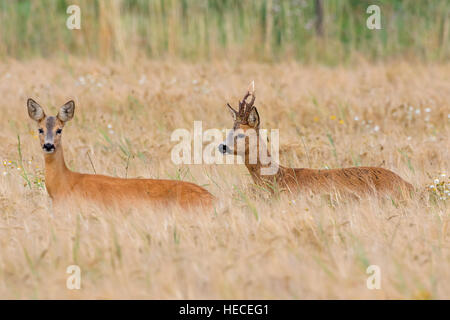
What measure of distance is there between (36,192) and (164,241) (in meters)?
1.92

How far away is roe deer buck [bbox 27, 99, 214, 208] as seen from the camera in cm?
563

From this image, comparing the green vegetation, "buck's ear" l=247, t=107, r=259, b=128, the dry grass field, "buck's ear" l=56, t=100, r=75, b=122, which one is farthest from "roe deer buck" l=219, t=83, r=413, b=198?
the green vegetation

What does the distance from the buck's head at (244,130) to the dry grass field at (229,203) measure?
1.10 feet

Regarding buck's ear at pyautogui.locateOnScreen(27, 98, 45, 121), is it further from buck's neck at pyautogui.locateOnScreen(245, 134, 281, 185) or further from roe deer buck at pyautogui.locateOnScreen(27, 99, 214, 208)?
buck's neck at pyautogui.locateOnScreen(245, 134, 281, 185)

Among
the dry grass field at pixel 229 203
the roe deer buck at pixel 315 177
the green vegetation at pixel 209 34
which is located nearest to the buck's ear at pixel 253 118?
the roe deer buck at pixel 315 177

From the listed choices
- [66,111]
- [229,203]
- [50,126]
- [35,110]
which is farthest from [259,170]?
[35,110]

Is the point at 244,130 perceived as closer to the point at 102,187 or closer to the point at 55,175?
the point at 102,187

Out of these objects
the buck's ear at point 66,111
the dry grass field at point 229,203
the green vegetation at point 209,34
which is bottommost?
the dry grass field at point 229,203

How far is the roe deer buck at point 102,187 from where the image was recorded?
563 centimetres

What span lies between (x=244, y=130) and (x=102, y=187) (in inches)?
59.7

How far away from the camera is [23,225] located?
213 inches

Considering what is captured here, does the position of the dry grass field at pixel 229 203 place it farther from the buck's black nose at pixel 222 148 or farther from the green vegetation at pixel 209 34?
the green vegetation at pixel 209 34

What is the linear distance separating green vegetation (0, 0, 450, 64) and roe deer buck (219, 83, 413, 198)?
261 inches
